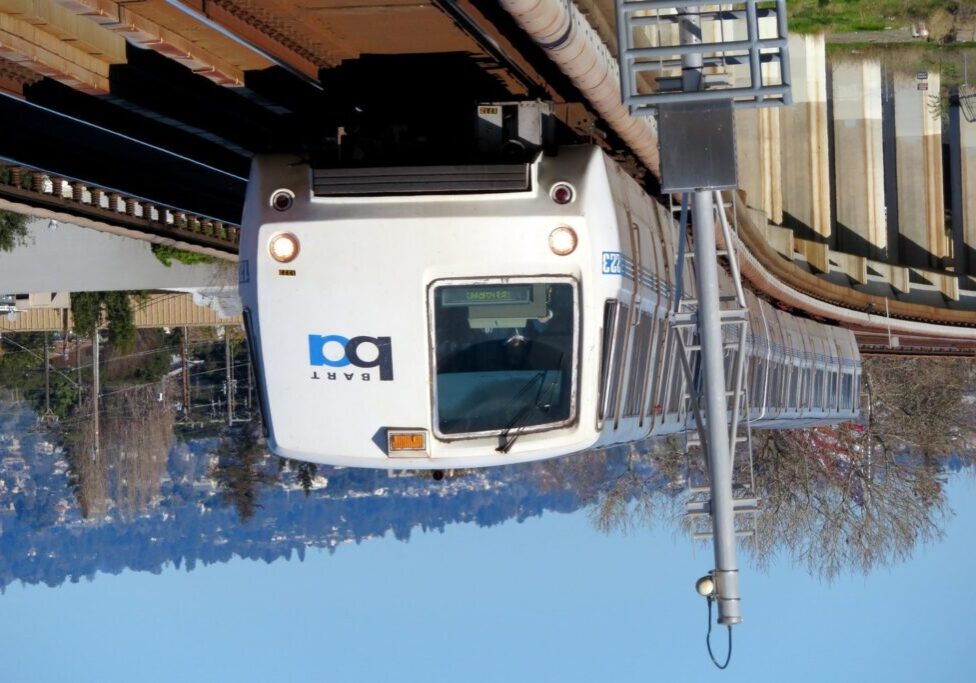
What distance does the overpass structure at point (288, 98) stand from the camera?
10688 millimetres

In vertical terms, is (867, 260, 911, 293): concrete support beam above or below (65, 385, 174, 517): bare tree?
above

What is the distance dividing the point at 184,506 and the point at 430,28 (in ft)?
173

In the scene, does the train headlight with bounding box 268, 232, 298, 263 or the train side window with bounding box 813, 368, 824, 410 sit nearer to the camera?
the train headlight with bounding box 268, 232, 298, 263

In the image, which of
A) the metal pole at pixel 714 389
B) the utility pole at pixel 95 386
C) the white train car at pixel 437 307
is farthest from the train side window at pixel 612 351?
the utility pole at pixel 95 386

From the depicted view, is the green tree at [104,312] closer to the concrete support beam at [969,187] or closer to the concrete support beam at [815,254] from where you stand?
the concrete support beam at [815,254]

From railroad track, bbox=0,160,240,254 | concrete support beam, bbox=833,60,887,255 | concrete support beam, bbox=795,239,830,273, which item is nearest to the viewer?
railroad track, bbox=0,160,240,254

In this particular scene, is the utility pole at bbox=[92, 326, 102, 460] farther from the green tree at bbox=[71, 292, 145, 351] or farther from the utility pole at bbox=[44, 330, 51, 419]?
the utility pole at bbox=[44, 330, 51, 419]

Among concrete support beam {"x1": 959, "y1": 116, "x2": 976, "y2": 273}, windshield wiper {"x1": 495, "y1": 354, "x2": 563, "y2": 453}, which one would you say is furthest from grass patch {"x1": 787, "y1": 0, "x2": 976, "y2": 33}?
windshield wiper {"x1": 495, "y1": 354, "x2": 563, "y2": 453}

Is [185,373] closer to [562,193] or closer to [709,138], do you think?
[562,193]

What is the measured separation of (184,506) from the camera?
6056cm

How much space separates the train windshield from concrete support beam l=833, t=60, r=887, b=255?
20246 mm

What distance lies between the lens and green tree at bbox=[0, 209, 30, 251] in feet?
102

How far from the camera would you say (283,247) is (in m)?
8.61

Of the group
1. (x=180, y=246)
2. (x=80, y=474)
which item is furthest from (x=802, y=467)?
(x=80, y=474)
